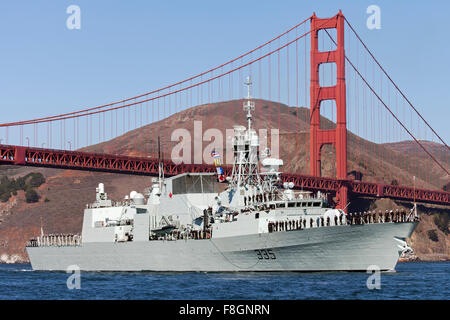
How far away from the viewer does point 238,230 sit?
4531 cm

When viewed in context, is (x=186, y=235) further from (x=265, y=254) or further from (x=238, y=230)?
(x=265, y=254)

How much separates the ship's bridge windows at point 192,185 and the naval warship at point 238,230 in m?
0.07

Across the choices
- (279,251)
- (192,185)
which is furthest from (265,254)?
(192,185)

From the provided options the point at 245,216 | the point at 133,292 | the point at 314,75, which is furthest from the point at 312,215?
the point at 314,75

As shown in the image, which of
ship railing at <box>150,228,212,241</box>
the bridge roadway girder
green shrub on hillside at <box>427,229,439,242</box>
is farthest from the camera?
green shrub on hillside at <box>427,229,439,242</box>

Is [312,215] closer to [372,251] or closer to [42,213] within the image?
[372,251]

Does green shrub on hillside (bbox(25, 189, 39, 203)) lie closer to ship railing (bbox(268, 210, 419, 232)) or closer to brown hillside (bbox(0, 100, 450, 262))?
brown hillside (bbox(0, 100, 450, 262))

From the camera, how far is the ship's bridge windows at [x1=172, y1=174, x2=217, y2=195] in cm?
5238

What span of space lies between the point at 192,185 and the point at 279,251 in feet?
36.9

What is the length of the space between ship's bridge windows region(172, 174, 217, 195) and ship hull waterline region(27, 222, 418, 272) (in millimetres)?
4163

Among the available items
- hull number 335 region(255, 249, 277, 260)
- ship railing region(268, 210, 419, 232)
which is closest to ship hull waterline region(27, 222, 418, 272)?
hull number 335 region(255, 249, 277, 260)

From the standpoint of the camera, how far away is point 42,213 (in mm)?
137250

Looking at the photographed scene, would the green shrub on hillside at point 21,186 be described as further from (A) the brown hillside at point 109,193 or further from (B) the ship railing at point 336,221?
(B) the ship railing at point 336,221

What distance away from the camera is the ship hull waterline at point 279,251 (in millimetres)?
41094
